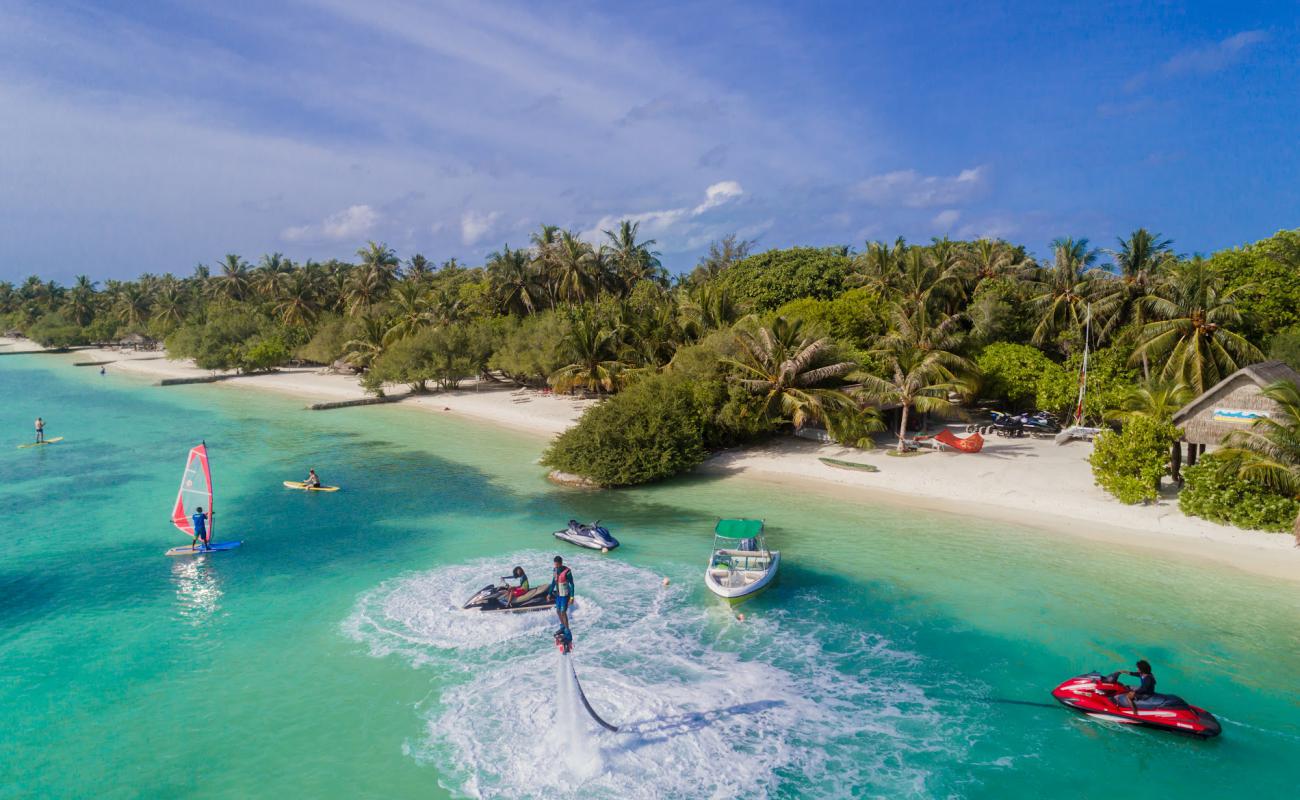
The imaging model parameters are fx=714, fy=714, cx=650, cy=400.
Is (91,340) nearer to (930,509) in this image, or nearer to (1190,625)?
(930,509)

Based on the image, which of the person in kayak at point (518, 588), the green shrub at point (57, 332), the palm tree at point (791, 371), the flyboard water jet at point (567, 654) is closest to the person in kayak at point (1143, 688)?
the flyboard water jet at point (567, 654)

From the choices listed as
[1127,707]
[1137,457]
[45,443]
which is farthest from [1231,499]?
[45,443]

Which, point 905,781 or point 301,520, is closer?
point 905,781

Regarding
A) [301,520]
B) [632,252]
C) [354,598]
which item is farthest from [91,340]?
[354,598]

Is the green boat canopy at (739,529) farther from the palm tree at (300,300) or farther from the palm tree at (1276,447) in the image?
the palm tree at (300,300)

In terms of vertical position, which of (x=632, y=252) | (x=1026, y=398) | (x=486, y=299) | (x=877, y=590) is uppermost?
(x=632, y=252)

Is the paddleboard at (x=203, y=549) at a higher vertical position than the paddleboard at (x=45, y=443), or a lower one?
higher
